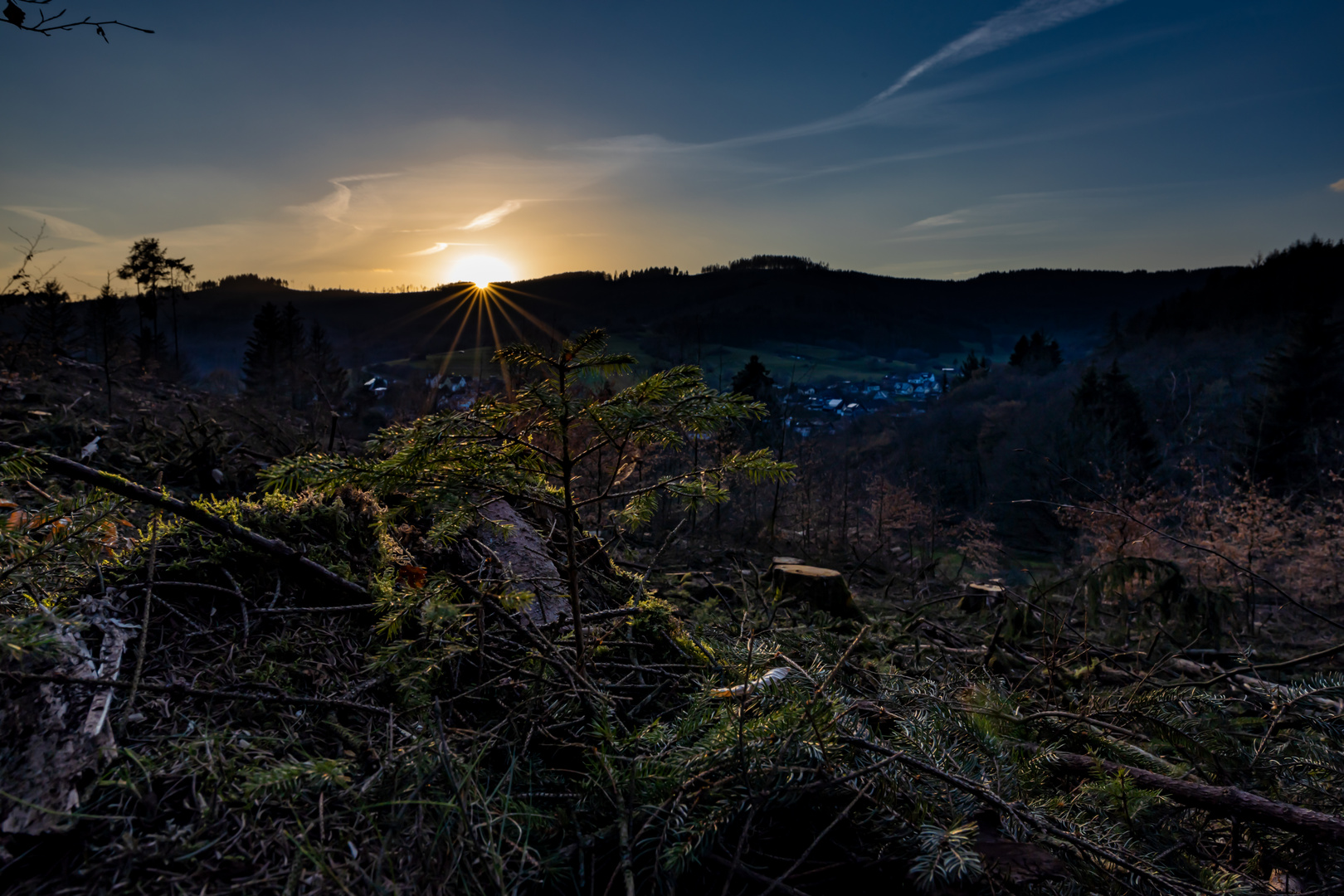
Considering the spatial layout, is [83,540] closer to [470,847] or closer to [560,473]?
[560,473]

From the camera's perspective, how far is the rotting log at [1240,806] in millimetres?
1685

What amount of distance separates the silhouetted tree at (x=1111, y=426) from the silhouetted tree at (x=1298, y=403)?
5.51 metres

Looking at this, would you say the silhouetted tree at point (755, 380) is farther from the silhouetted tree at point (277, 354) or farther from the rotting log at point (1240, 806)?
the rotting log at point (1240, 806)

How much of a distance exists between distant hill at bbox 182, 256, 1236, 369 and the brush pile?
83.1 metres

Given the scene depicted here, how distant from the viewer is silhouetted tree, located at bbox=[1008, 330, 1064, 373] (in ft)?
240

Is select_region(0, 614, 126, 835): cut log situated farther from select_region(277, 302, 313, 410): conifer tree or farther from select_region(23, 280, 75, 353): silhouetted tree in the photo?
select_region(277, 302, 313, 410): conifer tree

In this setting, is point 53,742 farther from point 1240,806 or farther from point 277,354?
point 277,354

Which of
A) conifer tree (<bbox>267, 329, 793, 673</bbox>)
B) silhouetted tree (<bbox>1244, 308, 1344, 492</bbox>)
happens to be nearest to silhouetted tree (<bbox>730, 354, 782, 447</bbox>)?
silhouetted tree (<bbox>1244, 308, 1344, 492</bbox>)

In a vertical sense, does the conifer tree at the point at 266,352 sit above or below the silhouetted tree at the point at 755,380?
above

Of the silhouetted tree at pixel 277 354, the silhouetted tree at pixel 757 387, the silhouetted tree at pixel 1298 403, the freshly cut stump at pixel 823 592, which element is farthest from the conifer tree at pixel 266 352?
the silhouetted tree at pixel 1298 403

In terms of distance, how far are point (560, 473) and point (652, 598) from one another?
0.81 metres

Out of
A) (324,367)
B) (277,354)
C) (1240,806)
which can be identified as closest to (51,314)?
(324,367)

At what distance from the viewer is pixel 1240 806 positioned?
180cm

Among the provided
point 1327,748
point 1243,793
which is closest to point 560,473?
point 1243,793
